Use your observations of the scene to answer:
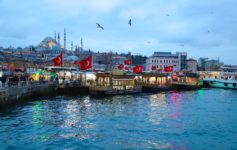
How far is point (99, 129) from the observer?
80.4ft

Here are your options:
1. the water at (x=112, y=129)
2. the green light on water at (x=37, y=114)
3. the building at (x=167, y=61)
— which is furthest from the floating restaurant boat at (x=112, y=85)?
the building at (x=167, y=61)

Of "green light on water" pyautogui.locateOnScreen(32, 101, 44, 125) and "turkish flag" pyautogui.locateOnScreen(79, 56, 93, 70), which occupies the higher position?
"turkish flag" pyautogui.locateOnScreen(79, 56, 93, 70)

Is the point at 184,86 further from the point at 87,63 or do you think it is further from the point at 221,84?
the point at 87,63

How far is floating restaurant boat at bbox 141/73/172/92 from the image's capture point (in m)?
67.2

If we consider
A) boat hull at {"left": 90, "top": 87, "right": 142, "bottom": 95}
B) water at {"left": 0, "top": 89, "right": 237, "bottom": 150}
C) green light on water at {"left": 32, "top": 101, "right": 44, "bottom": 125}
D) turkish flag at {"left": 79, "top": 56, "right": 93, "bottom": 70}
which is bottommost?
water at {"left": 0, "top": 89, "right": 237, "bottom": 150}

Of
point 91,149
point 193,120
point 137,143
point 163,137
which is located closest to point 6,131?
point 91,149

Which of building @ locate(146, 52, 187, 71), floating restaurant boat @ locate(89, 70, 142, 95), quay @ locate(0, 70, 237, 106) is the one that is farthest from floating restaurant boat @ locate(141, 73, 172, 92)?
building @ locate(146, 52, 187, 71)

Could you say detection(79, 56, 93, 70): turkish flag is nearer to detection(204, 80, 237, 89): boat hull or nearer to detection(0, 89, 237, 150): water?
detection(0, 89, 237, 150): water

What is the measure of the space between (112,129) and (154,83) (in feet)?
156

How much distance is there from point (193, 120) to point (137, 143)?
35.8 ft

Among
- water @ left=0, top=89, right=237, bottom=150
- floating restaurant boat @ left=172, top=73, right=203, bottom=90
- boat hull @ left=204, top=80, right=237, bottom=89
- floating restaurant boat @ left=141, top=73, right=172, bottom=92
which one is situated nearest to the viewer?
water @ left=0, top=89, right=237, bottom=150

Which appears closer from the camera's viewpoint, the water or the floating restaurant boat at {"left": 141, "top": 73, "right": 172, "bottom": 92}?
the water

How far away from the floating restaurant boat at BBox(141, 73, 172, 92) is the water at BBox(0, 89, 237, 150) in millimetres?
31764

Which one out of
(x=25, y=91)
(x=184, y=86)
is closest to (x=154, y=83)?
(x=184, y=86)
